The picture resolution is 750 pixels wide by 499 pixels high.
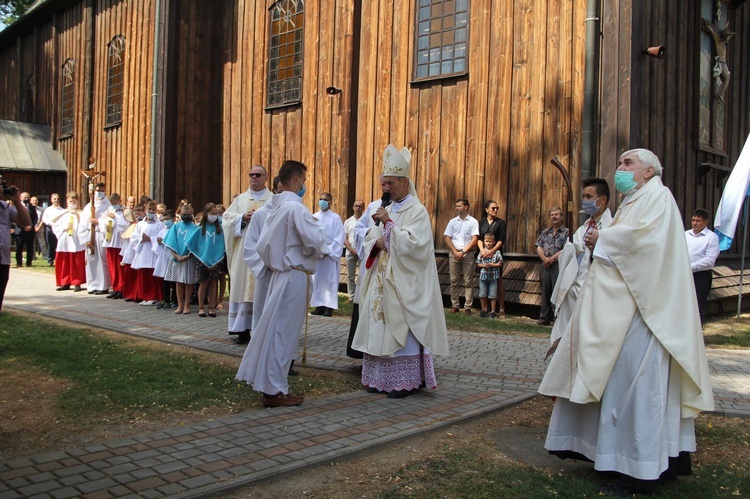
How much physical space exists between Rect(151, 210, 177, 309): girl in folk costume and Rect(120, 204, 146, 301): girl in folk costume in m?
0.63

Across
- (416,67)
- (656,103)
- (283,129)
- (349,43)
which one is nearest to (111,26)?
(283,129)

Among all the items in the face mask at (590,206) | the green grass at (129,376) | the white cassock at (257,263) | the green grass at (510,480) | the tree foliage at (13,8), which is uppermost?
the tree foliage at (13,8)

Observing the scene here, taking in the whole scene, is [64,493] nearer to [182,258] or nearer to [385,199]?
[385,199]

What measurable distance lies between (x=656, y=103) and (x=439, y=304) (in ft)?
23.9

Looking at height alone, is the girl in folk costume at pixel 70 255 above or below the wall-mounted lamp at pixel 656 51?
below

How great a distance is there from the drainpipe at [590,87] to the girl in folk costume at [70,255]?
1000 centimetres

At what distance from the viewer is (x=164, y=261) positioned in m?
11.3

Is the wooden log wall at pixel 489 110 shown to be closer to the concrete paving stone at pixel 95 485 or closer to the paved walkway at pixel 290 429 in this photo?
the paved walkway at pixel 290 429

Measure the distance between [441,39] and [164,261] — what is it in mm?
6320

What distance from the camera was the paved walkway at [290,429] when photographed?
3.93 meters

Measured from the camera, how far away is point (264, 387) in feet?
18.3

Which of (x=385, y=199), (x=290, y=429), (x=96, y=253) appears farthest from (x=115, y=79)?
(x=290, y=429)

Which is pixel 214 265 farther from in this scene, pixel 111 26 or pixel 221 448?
pixel 111 26

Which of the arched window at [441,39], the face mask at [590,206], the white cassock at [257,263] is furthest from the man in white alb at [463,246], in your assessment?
the face mask at [590,206]
